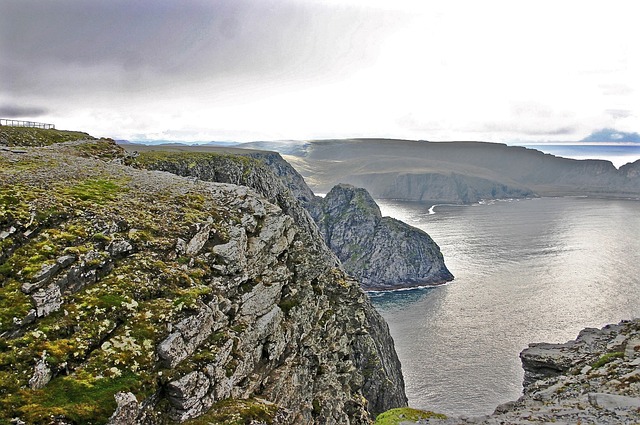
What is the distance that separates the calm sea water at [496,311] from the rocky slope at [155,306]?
5051 centimetres

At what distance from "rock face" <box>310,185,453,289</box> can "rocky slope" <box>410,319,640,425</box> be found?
354 feet

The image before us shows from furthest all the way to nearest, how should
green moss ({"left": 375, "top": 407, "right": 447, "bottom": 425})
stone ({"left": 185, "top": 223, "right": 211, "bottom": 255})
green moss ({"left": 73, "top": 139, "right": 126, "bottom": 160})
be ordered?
green moss ({"left": 73, "top": 139, "right": 126, "bottom": 160}) < green moss ({"left": 375, "top": 407, "right": 447, "bottom": 425}) < stone ({"left": 185, "top": 223, "right": 211, "bottom": 255})

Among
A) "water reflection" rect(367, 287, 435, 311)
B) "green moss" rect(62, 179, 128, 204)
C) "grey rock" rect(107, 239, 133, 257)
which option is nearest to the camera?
"grey rock" rect(107, 239, 133, 257)

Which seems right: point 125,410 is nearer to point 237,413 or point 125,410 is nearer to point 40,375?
point 40,375

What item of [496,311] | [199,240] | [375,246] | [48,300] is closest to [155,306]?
[48,300]

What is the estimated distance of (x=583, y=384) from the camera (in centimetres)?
3177

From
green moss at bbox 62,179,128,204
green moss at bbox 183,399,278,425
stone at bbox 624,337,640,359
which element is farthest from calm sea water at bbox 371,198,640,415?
green moss at bbox 62,179,128,204

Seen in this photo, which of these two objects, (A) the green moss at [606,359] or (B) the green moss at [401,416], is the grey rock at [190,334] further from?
(A) the green moss at [606,359]

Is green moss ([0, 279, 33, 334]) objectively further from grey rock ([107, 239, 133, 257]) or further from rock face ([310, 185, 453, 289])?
rock face ([310, 185, 453, 289])

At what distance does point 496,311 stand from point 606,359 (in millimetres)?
79740

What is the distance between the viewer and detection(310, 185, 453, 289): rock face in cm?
16238

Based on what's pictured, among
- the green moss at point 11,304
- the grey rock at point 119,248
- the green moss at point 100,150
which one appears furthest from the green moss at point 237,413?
the green moss at point 100,150

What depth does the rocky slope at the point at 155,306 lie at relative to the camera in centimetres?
1747

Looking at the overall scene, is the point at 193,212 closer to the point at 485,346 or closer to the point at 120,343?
→ the point at 120,343
